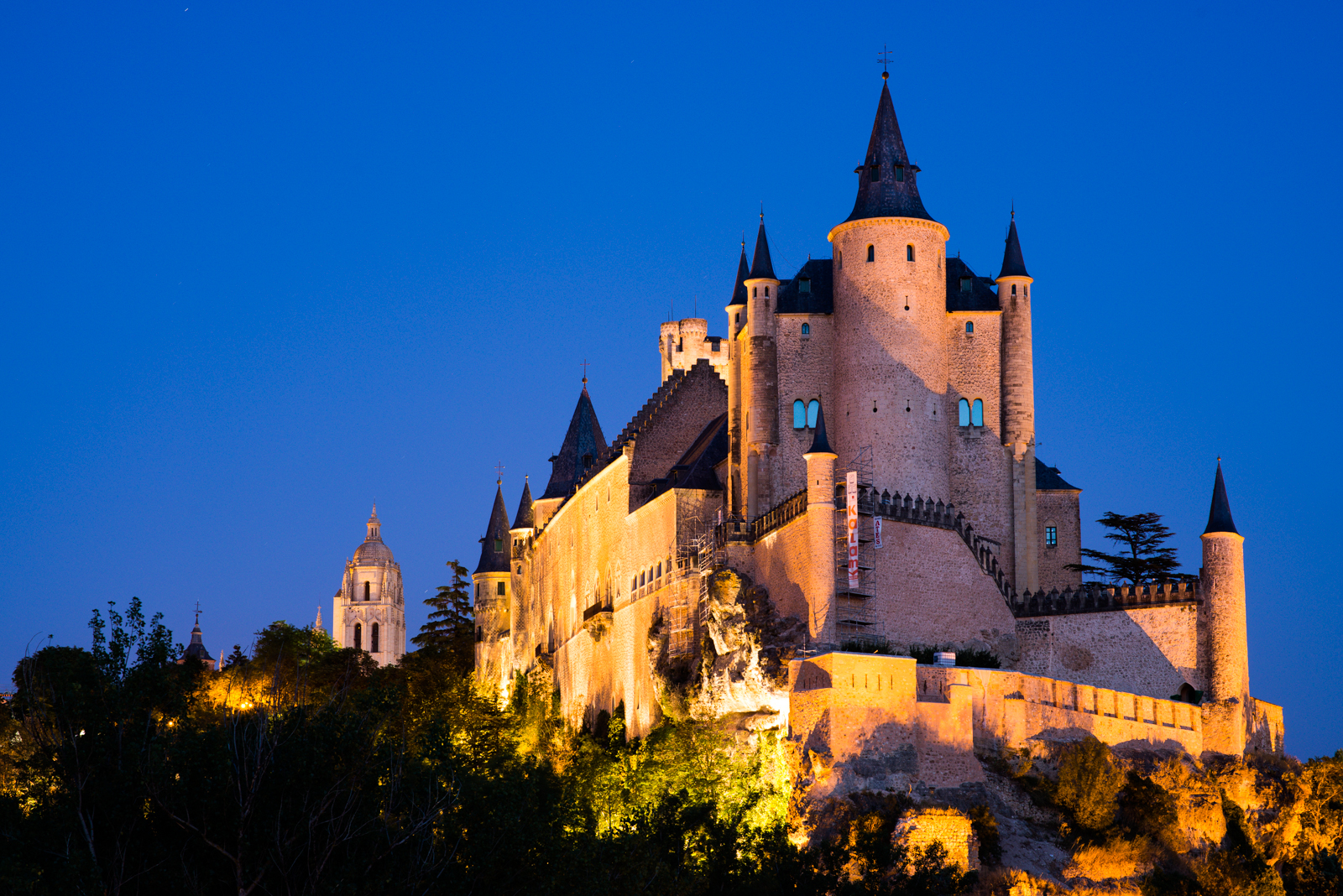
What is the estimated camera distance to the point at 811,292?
216ft

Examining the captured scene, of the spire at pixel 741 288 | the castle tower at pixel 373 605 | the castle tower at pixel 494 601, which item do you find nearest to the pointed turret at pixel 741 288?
the spire at pixel 741 288

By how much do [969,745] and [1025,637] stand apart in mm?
8446

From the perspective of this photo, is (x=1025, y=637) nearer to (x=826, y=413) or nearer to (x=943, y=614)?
(x=943, y=614)

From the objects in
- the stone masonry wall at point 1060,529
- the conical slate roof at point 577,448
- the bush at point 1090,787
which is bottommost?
the bush at point 1090,787

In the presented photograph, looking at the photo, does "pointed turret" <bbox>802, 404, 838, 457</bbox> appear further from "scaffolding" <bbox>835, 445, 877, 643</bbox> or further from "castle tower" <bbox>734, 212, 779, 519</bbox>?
"castle tower" <bbox>734, 212, 779, 519</bbox>

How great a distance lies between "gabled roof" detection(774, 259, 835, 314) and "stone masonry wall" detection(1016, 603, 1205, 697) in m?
14.2

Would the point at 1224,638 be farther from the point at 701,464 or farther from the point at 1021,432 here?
the point at 701,464

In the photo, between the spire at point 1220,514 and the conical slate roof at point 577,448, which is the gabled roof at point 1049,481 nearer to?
the spire at point 1220,514

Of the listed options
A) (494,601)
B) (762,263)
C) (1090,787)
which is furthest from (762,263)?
(494,601)

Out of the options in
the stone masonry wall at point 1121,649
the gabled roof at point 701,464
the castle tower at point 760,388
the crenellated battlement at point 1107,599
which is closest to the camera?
the stone masonry wall at point 1121,649

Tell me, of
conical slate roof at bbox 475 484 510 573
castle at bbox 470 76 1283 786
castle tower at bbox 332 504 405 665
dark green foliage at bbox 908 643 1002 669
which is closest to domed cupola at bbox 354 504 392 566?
castle tower at bbox 332 504 405 665

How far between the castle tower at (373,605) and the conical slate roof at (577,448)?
51003 millimetres

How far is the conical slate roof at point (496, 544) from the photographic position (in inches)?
3807

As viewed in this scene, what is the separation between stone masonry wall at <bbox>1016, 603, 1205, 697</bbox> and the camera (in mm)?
59719
